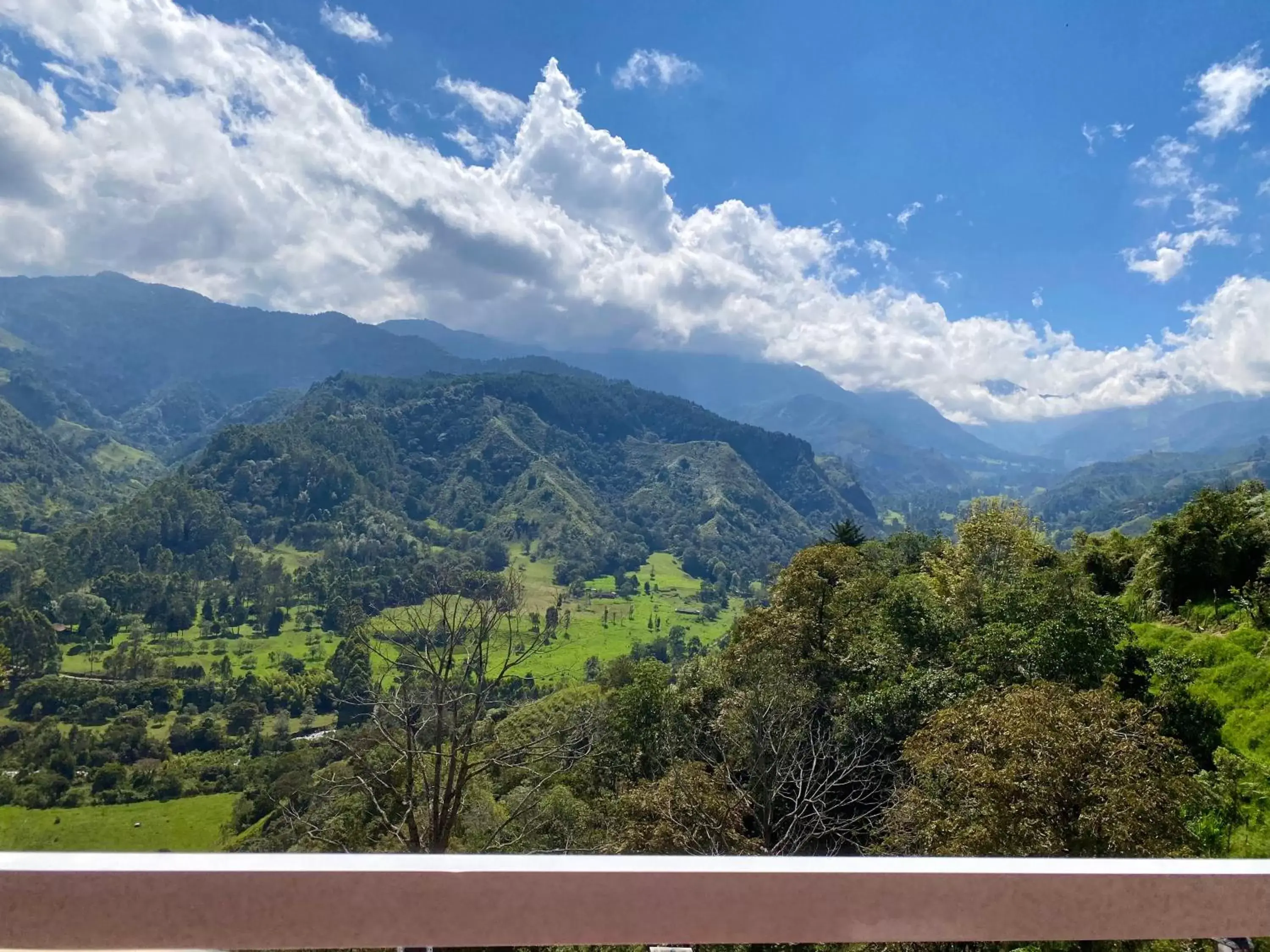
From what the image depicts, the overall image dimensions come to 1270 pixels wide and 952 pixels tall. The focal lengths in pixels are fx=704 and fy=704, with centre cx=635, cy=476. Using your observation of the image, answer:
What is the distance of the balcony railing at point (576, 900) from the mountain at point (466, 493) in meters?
125

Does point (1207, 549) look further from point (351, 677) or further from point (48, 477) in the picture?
Result: point (48, 477)

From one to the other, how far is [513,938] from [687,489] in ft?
611

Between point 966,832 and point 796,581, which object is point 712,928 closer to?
point 966,832

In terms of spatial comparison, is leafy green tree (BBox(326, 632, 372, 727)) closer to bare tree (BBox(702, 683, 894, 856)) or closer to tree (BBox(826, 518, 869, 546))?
bare tree (BBox(702, 683, 894, 856))

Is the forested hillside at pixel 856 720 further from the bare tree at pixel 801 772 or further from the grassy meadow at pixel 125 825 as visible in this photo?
the grassy meadow at pixel 125 825

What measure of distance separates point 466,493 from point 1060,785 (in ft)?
540

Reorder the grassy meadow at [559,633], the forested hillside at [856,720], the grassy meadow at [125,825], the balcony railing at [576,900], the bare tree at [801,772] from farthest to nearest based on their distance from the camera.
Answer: the grassy meadow at [559,633] → the grassy meadow at [125,825] → the bare tree at [801,772] → the forested hillside at [856,720] → the balcony railing at [576,900]

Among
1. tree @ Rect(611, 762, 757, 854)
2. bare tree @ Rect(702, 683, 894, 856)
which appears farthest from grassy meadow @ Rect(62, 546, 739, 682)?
tree @ Rect(611, 762, 757, 854)

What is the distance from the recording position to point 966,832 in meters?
5.98

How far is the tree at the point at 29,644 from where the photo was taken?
228 feet

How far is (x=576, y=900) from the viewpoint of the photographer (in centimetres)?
130

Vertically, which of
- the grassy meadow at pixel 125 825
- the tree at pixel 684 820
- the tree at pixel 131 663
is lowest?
the grassy meadow at pixel 125 825

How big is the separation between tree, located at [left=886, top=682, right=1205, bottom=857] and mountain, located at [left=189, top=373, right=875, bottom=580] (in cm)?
11980

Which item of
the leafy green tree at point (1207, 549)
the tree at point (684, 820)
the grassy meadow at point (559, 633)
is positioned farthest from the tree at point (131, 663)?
the leafy green tree at point (1207, 549)
